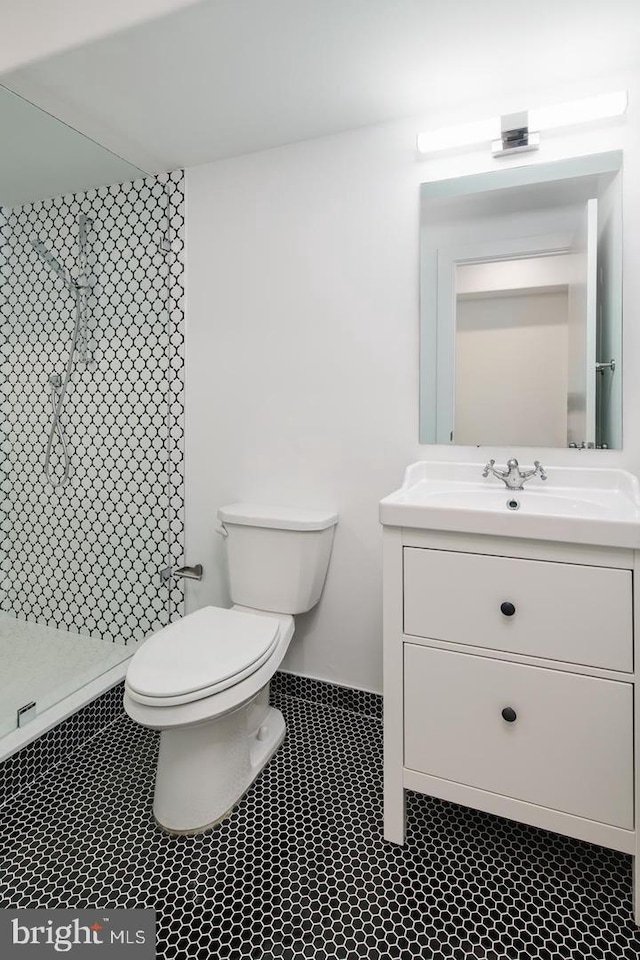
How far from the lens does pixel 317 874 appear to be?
4.28ft

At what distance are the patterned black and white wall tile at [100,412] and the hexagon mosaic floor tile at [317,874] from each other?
0.87 metres

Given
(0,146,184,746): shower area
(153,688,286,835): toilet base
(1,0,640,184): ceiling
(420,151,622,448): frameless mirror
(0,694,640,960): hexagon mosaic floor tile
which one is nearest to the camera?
(0,694,640,960): hexagon mosaic floor tile

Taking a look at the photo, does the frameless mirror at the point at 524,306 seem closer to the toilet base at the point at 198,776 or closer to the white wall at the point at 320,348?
the white wall at the point at 320,348

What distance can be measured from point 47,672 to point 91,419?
1060mm

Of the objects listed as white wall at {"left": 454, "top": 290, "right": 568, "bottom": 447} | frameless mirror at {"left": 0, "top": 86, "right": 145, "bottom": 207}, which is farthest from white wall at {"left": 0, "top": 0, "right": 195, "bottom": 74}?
white wall at {"left": 454, "top": 290, "right": 568, "bottom": 447}

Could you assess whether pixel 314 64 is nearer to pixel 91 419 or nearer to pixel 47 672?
pixel 91 419

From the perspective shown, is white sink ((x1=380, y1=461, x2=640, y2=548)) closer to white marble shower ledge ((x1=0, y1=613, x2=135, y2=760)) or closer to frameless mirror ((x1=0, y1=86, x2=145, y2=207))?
white marble shower ledge ((x1=0, y1=613, x2=135, y2=760))

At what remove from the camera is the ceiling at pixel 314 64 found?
52.4 inches

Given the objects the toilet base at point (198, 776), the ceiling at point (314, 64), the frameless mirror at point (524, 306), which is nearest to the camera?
the ceiling at point (314, 64)

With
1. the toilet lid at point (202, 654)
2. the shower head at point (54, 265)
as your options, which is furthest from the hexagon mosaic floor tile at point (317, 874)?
the shower head at point (54, 265)

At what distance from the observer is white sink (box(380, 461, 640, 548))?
118 centimetres

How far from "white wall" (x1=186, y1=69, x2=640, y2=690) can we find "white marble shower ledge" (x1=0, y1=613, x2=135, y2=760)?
0.50m

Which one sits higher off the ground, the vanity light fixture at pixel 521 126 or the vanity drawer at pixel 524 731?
the vanity light fixture at pixel 521 126

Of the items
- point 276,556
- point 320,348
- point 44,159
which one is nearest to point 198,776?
point 276,556
